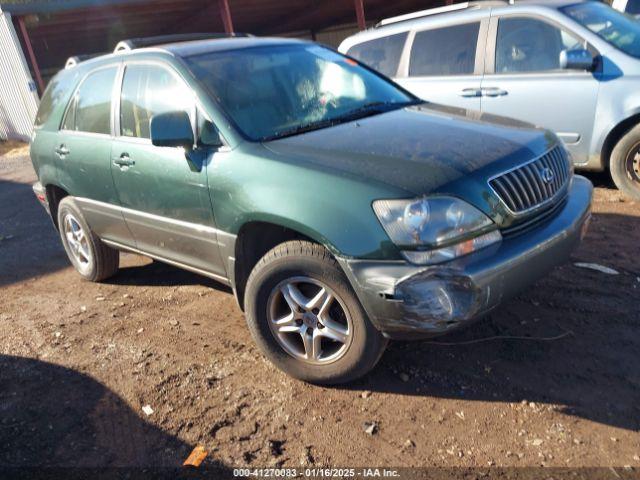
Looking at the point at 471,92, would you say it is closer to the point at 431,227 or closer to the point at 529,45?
the point at 529,45

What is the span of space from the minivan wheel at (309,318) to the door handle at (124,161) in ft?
4.29

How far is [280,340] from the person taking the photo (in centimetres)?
309

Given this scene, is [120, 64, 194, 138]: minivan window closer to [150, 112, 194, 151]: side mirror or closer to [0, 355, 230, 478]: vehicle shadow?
[150, 112, 194, 151]: side mirror

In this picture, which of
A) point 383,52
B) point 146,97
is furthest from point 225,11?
point 146,97

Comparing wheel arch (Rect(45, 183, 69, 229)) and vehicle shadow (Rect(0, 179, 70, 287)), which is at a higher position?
wheel arch (Rect(45, 183, 69, 229))

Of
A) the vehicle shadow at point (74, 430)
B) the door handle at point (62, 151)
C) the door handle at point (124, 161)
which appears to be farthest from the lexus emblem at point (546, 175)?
the door handle at point (62, 151)

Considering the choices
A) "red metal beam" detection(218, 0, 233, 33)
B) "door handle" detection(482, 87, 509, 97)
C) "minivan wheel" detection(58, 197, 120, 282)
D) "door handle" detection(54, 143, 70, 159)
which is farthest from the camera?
"red metal beam" detection(218, 0, 233, 33)

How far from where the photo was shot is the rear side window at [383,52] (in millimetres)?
6422

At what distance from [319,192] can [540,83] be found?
362 centimetres

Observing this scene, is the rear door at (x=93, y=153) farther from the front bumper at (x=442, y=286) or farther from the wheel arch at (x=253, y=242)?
the front bumper at (x=442, y=286)

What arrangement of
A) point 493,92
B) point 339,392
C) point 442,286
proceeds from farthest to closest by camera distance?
point 493,92 < point 339,392 < point 442,286

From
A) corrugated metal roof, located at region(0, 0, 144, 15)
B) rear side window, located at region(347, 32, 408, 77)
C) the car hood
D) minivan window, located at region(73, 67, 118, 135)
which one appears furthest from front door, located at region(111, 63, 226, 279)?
corrugated metal roof, located at region(0, 0, 144, 15)

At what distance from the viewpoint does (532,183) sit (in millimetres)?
2887

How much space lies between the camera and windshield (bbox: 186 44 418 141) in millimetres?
3295
